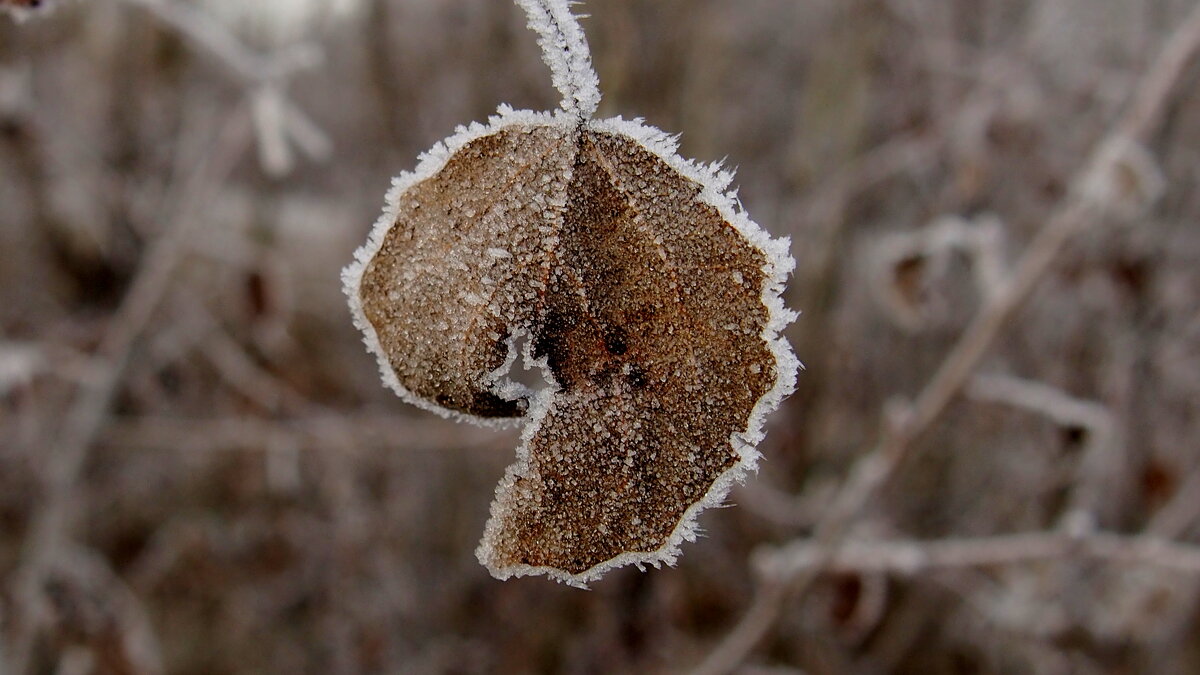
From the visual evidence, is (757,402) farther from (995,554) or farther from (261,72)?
(995,554)

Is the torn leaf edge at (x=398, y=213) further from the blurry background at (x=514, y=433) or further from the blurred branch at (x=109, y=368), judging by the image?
the blurry background at (x=514, y=433)

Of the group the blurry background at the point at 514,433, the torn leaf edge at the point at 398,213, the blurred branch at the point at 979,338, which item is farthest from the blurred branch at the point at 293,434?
the torn leaf edge at the point at 398,213

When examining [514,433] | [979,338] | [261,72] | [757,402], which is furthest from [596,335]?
[514,433]

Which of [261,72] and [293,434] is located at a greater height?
[293,434]

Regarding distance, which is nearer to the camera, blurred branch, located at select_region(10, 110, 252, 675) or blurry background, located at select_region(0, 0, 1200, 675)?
blurred branch, located at select_region(10, 110, 252, 675)

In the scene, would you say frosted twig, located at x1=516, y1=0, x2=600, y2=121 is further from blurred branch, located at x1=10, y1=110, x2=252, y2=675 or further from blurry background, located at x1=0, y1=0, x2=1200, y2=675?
blurry background, located at x1=0, y1=0, x2=1200, y2=675

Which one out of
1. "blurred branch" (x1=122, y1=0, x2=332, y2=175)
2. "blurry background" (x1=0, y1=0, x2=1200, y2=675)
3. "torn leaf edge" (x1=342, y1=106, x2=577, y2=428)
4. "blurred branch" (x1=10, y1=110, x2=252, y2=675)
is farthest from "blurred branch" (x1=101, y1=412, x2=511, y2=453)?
"torn leaf edge" (x1=342, y1=106, x2=577, y2=428)
